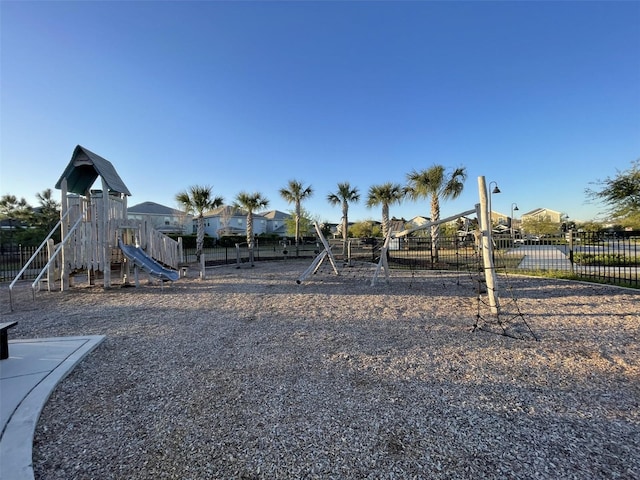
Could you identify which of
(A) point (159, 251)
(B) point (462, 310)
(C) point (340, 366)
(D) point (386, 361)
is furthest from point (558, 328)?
(A) point (159, 251)

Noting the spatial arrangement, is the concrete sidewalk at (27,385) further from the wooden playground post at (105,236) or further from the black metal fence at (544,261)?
the black metal fence at (544,261)

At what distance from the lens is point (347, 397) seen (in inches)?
110

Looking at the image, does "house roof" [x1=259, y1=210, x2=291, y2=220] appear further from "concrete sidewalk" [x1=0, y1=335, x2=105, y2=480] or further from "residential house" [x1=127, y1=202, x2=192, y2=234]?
"concrete sidewalk" [x1=0, y1=335, x2=105, y2=480]

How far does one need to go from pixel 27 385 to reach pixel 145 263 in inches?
260

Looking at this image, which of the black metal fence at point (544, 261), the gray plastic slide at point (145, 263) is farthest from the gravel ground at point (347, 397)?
the black metal fence at point (544, 261)

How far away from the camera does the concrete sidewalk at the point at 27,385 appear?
1944 mm

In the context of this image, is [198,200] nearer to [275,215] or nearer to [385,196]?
[385,196]

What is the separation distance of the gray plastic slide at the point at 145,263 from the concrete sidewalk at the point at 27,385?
4.36 metres

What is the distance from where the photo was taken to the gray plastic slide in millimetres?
8578

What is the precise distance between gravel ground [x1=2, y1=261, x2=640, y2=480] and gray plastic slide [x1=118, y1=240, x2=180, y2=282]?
266 cm

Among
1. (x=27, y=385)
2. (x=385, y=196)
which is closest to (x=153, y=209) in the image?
(x=385, y=196)

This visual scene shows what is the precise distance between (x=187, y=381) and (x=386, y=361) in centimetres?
235

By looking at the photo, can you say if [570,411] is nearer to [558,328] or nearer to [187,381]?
[558,328]

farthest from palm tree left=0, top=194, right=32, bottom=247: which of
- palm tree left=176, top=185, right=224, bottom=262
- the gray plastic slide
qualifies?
the gray plastic slide
